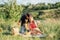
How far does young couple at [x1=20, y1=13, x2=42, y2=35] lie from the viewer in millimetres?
3217

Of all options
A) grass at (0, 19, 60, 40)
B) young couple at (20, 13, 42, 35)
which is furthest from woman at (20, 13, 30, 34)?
grass at (0, 19, 60, 40)

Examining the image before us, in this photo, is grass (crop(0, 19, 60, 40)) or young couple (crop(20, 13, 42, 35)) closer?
grass (crop(0, 19, 60, 40))

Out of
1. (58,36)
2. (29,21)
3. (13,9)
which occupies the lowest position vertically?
(58,36)

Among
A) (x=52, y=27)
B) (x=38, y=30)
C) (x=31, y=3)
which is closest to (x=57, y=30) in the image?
(x=52, y=27)

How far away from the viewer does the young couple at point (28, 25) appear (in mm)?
3217

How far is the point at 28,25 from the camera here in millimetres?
3223

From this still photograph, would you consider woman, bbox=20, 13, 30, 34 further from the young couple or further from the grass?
the grass

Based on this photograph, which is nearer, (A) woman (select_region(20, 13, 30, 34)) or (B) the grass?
(B) the grass

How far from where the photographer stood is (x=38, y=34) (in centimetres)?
321

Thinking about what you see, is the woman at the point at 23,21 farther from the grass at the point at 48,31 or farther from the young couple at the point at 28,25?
the grass at the point at 48,31

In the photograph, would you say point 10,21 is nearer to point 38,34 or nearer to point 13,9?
point 13,9

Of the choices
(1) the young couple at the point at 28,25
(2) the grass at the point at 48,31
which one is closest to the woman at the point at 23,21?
(1) the young couple at the point at 28,25

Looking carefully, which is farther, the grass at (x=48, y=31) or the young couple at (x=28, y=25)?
the young couple at (x=28, y=25)

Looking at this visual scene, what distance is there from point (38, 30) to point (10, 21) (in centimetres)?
45
